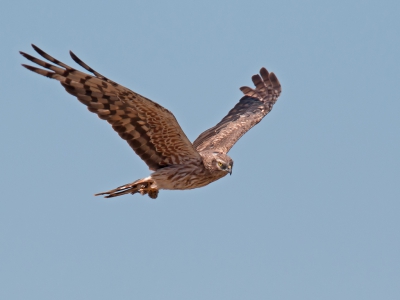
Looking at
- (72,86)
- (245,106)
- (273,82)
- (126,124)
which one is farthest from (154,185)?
(273,82)

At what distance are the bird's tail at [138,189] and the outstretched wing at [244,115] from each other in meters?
1.68

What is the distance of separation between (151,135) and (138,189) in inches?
41.3

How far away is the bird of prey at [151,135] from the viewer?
38.9 feet

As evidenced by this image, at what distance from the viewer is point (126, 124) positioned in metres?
12.4

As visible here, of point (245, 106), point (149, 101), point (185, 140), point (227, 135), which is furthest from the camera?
point (245, 106)

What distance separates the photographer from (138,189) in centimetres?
1323

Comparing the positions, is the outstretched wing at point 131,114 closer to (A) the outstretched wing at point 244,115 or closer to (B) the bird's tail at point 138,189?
(B) the bird's tail at point 138,189

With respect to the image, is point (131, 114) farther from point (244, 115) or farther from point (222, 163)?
point (244, 115)

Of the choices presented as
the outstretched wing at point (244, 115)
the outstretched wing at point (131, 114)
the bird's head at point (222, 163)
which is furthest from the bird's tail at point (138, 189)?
the outstretched wing at point (244, 115)

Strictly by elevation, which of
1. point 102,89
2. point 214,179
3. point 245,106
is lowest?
point 214,179

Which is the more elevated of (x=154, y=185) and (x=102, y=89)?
(x=102, y=89)

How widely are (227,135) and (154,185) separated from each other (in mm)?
2351

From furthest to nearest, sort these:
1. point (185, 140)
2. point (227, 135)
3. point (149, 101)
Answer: point (227, 135), point (185, 140), point (149, 101)

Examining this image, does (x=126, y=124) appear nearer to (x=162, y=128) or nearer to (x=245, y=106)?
(x=162, y=128)
